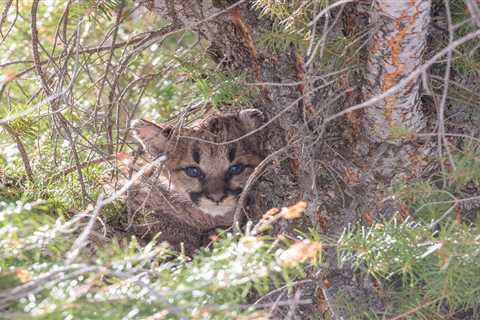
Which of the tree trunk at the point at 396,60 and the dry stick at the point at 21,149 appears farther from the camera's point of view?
the dry stick at the point at 21,149

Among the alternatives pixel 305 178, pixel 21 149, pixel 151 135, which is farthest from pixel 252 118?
pixel 21 149

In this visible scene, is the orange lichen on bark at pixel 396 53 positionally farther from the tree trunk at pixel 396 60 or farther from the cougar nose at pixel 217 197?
the cougar nose at pixel 217 197

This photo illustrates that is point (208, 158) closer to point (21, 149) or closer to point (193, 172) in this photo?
point (193, 172)

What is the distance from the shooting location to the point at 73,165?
10.8ft

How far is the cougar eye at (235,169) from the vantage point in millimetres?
3750

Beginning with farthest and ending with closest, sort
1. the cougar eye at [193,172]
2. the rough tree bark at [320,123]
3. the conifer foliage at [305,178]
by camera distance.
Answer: the cougar eye at [193,172] < the rough tree bark at [320,123] < the conifer foliage at [305,178]

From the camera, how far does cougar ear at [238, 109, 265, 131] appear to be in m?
3.12

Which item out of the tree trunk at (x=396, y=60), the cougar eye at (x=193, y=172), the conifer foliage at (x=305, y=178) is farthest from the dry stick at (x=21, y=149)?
the tree trunk at (x=396, y=60)

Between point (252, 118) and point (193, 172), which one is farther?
point (193, 172)

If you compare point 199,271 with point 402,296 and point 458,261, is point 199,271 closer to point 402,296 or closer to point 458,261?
point 458,261

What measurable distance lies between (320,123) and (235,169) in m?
1.04

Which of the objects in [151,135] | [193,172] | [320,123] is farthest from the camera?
[193,172]

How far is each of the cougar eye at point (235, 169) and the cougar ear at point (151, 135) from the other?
1.14ft

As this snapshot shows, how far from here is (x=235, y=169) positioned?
3760 mm
